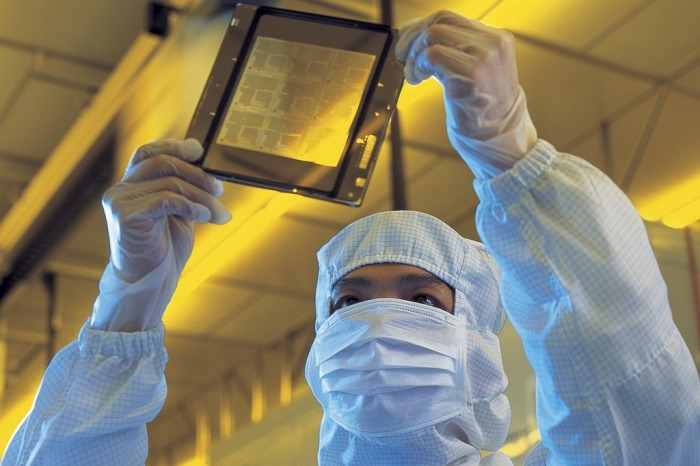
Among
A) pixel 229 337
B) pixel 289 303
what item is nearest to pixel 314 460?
pixel 289 303

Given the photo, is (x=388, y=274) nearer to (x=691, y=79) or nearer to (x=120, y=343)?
(x=120, y=343)

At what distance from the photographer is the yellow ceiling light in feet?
13.8

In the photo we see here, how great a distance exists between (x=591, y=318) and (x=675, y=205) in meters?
3.36

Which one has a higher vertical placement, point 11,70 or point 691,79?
point 11,70

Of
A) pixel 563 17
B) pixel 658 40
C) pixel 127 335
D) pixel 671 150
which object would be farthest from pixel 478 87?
pixel 671 150

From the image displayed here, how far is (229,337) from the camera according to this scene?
6.30 m

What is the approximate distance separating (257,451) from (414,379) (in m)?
2.09

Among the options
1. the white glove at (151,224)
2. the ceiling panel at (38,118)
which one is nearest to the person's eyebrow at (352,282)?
the white glove at (151,224)

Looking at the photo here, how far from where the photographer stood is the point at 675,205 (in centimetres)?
434

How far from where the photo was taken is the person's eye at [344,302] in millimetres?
1693

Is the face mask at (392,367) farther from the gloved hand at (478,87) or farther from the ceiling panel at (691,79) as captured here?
the ceiling panel at (691,79)

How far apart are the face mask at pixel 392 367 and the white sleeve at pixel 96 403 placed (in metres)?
0.27

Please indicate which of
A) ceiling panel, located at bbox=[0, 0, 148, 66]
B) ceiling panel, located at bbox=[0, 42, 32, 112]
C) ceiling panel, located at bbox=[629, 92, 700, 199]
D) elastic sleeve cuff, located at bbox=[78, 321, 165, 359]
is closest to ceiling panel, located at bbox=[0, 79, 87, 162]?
ceiling panel, located at bbox=[0, 42, 32, 112]

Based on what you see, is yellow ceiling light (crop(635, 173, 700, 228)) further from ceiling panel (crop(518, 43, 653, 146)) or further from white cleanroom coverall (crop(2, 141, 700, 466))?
white cleanroom coverall (crop(2, 141, 700, 466))
